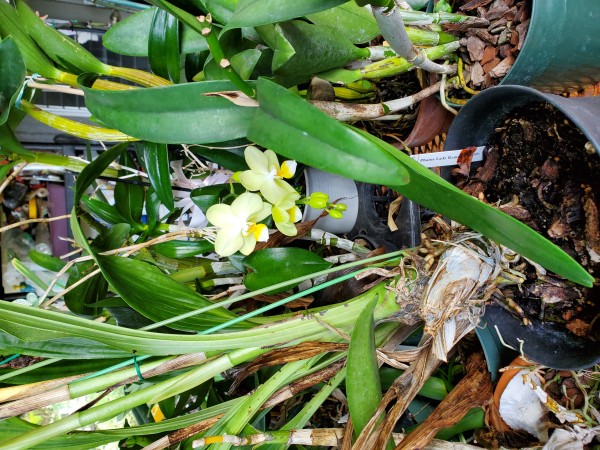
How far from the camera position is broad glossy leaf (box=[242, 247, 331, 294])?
779mm

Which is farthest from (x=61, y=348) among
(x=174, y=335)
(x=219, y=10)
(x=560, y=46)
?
(x=560, y=46)

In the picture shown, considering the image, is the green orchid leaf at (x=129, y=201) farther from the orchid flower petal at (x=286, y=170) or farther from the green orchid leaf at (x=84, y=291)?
the orchid flower petal at (x=286, y=170)

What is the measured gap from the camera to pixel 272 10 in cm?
51

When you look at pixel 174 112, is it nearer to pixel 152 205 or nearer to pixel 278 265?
pixel 278 265

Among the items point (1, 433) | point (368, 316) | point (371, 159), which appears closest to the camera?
point (371, 159)

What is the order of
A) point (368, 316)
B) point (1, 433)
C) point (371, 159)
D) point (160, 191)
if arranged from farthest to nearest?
point (160, 191), point (1, 433), point (368, 316), point (371, 159)

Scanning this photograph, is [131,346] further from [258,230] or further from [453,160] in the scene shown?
[453,160]

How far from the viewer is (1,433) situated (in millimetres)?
748

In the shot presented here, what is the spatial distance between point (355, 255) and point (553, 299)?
0.33m

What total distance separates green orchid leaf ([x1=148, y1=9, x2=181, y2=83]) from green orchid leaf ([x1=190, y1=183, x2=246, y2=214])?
0.20m

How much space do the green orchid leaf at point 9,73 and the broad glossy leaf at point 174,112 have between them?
0.71 ft

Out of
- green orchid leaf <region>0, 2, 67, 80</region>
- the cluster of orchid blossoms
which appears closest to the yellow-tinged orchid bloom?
the cluster of orchid blossoms

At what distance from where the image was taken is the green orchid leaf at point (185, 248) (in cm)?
89

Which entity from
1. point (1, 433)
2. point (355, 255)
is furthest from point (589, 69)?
point (1, 433)
